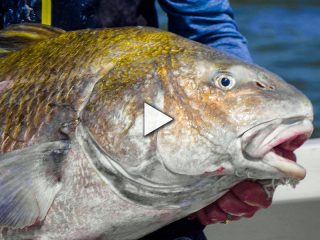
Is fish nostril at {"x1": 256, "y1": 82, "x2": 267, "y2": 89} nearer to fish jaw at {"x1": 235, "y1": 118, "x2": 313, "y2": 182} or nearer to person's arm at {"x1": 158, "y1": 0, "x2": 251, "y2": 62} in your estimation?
fish jaw at {"x1": 235, "y1": 118, "x2": 313, "y2": 182}

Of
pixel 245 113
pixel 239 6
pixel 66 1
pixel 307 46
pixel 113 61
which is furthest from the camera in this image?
pixel 239 6

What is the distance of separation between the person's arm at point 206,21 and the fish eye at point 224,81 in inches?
24.8

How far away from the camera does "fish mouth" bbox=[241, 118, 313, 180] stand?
93.4 inches

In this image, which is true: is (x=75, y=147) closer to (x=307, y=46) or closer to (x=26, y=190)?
(x=26, y=190)

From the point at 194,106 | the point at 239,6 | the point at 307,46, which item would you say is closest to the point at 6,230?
the point at 194,106

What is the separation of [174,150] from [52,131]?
0.33 metres

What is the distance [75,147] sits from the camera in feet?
8.18

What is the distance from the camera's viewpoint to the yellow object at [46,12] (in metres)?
3.09

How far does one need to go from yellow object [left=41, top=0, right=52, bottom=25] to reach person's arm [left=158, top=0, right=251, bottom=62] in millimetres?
366

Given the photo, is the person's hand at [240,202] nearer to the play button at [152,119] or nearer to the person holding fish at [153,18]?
the person holding fish at [153,18]

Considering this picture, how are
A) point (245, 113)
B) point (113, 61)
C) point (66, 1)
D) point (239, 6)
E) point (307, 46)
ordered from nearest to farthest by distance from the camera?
point (245, 113) → point (113, 61) → point (66, 1) → point (307, 46) → point (239, 6)

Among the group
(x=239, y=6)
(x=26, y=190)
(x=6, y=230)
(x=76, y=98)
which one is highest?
(x=76, y=98)

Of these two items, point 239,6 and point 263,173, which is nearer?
point 263,173

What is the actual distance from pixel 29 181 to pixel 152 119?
0.36m
